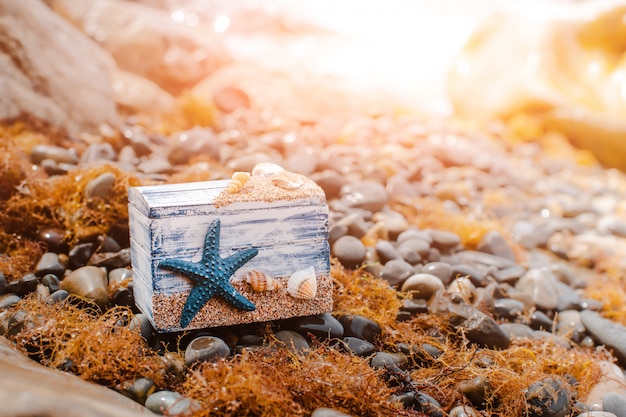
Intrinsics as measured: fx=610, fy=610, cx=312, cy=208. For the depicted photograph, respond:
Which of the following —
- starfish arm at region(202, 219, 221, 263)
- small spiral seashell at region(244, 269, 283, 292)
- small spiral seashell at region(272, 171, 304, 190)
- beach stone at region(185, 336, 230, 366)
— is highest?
small spiral seashell at region(272, 171, 304, 190)

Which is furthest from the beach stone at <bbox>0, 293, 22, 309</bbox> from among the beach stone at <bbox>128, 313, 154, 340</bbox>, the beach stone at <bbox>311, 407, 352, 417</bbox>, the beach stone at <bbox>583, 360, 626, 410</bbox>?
the beach stone at <bbox>583, 360, 626, 410</bbox>

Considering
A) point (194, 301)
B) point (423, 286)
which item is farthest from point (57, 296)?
point (423, 286)

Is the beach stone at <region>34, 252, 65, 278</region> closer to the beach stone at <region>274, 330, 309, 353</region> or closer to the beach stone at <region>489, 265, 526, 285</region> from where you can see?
the beach stone at <region>274, 330, 309, 353</region>

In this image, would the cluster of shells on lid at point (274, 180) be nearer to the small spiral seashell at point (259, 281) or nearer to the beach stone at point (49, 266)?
the small spiral seashell at point (259, 281)

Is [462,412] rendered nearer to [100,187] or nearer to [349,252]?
[349,252]

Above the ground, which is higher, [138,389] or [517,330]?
[138,389]
